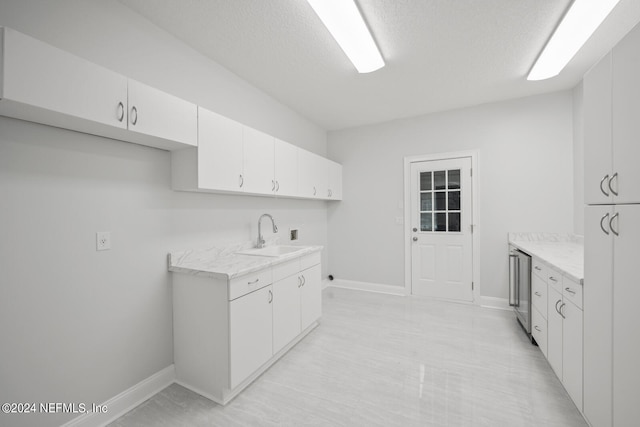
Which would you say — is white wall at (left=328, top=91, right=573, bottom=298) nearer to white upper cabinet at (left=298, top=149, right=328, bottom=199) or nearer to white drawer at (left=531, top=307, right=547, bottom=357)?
white upper cabinet at (left=298, top=149, right=328, bottom=199)

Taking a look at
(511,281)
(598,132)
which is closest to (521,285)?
(511,281)

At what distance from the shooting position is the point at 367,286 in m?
4.30

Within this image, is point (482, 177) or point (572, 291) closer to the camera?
point (572, 291)

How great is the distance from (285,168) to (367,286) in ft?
8.24

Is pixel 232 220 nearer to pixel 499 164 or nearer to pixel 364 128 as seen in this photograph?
pixel 364 128

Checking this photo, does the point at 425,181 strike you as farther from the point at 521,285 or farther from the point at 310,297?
the point at 310,297

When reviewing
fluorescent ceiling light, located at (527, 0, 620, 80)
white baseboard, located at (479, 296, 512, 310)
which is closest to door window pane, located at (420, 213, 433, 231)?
white baseboard, located at (479, 296, 512, 310)

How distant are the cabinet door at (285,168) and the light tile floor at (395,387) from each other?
164 centimetres

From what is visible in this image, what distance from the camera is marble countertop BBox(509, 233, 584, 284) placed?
5.92ft

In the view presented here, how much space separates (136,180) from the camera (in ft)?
6.08

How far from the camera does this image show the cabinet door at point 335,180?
407cm

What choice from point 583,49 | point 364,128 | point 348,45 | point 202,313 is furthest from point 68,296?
point 583,49

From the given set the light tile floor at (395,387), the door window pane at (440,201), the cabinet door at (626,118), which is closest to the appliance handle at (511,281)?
the light tile floor at (395,387)

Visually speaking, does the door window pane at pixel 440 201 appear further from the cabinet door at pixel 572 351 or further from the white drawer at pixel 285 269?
the white drawer at pixel 285 269
